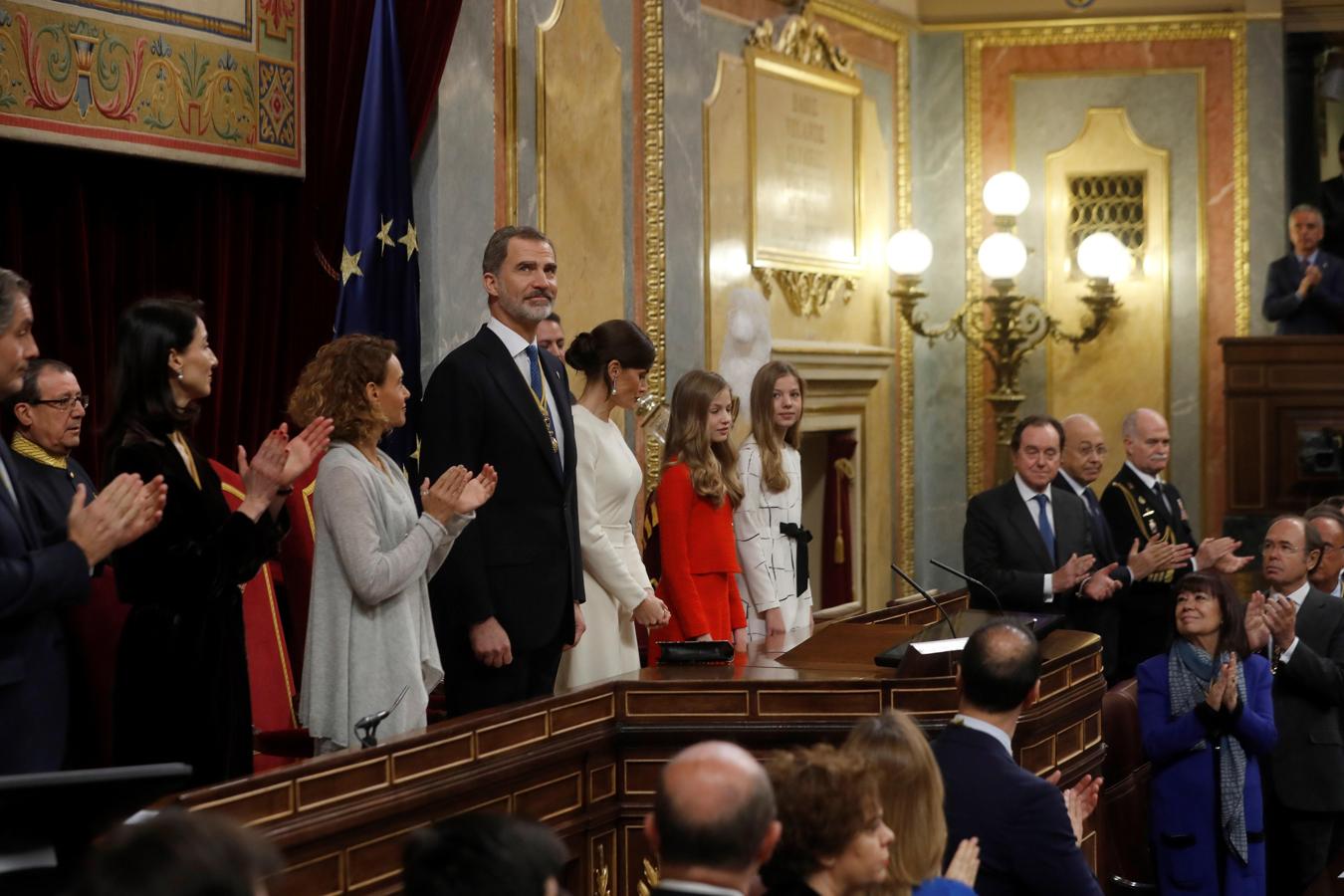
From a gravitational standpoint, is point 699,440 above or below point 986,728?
above

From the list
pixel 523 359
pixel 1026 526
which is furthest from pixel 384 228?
pixel 1026 526

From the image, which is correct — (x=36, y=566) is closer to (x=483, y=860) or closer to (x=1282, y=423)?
(x=483, y=860)

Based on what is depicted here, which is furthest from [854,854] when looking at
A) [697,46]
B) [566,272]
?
[697,46]

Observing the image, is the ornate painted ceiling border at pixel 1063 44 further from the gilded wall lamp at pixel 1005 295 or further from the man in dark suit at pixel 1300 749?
the man in dark suit at pixel 1300 749

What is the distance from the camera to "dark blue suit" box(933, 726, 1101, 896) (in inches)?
137

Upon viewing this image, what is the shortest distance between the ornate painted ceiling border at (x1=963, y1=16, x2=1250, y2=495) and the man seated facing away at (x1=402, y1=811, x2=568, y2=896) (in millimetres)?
8585

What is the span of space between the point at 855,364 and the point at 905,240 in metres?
0.72

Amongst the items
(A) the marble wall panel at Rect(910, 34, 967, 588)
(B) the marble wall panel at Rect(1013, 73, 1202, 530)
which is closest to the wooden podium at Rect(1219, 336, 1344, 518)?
(B) the marble wall panel at Rect(1013, 73, 1202, 530)

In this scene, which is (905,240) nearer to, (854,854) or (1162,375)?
(1162,375)

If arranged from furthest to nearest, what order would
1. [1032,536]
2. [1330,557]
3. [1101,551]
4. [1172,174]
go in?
[1172,174] → [1101,551] → [1032,536] → [1330,557]

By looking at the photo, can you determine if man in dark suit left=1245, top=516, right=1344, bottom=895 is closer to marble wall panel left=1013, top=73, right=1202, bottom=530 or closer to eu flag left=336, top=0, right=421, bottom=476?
eu flag left=336, top=0, right=421, bottom=476

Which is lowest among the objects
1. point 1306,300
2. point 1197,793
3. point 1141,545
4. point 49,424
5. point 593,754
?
point 1197,793

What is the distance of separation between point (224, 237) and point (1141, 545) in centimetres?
376

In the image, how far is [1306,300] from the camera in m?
9.94
